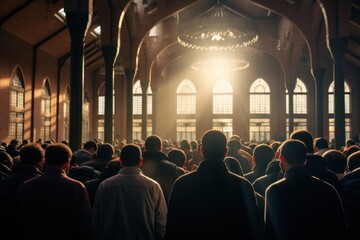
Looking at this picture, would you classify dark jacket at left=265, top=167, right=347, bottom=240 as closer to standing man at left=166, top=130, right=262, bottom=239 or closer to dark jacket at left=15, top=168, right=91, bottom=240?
standing man at left=166, top=130, right=262, bottom=239

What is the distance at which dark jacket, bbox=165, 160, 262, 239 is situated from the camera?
2371mm

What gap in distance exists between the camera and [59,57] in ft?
69.5

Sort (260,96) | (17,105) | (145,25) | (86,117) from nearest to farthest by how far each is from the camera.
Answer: (145,25)
(17,105)
(86,117)
(260,96)

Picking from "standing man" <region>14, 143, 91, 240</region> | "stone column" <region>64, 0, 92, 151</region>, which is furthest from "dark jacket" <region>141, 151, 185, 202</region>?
"stone column" <region>64, 0, 92, 151</region>

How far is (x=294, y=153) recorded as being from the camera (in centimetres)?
256

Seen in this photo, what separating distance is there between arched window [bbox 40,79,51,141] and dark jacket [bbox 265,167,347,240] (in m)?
18.7

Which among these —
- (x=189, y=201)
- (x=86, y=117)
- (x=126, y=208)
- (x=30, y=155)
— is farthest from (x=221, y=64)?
(x=189, y=201)

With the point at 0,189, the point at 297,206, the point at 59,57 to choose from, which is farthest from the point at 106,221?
the point at 59,57

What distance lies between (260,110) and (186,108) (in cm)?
520

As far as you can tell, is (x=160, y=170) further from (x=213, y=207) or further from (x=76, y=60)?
(x=76, y=60)

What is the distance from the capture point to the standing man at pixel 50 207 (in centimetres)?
278

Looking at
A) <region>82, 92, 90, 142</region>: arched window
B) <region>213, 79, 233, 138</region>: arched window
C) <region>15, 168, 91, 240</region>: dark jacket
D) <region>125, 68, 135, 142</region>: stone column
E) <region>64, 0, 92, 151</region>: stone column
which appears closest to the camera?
<region>15, 168, 91, 240</region>: dark jacket

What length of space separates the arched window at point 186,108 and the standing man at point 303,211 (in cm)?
2578

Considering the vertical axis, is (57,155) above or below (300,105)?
below
